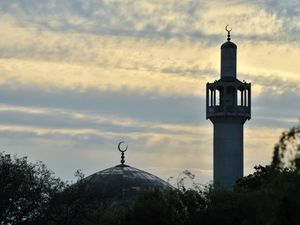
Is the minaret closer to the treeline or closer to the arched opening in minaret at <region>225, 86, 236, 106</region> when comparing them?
the arched opening in minaret at <region>225, 86, 236, 106</region>

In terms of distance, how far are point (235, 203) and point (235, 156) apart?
40.3 metres

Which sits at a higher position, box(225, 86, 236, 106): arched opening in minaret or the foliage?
box(225, 86, 236, 106): arched opening in minaret

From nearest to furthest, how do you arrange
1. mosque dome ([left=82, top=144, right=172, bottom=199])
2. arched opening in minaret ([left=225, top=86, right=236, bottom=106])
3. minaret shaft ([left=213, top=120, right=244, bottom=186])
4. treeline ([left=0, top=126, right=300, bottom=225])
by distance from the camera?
treeline ([left=0, top=126, right=300, bottom=225])
mosque dome ([left=82, top=144, right=172, bottom=199])
minaret shaft ([left=213, top=120, right=244, bottom=186])
arched opening in minaret ([left=225, top=86, right=236, bottom=106])

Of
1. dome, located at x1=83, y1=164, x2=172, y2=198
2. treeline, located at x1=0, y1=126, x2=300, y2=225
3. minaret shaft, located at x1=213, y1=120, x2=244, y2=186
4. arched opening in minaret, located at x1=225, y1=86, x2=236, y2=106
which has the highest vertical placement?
arched opening in minaret, located at x1=225, y1=86, x2=236, y2=106

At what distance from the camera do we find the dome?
3784 inches

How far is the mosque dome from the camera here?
96125 millimetres

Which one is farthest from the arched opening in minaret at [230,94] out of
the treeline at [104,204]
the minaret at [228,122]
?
the treeline at [104,204]

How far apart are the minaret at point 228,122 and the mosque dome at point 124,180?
19.4 feet

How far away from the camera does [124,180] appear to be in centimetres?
9900

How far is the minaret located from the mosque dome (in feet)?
19.4

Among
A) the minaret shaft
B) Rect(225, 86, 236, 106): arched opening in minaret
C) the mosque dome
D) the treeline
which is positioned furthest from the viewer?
Rect(225, 86, 236, 106): arched opening in minaret

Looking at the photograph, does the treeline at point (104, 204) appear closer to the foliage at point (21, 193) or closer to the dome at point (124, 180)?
the foliage at point (21, 193)

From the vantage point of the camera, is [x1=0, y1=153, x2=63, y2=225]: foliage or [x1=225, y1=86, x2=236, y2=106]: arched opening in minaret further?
[x1=225, y1=86, x2=236, y2=106]: arched opening in minaret

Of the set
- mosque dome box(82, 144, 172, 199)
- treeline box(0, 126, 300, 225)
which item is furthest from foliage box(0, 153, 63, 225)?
mosque dome box(82, 144, 172, 199)
